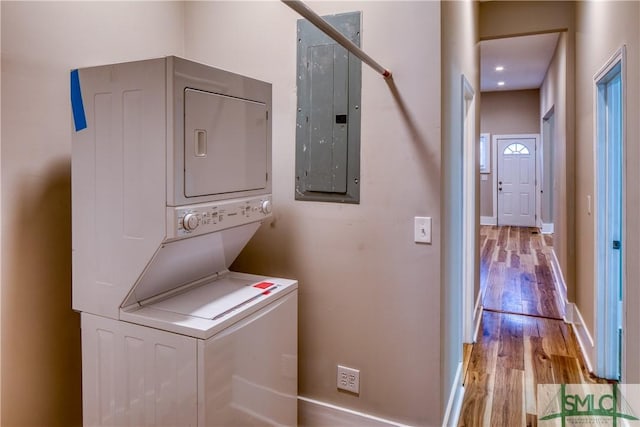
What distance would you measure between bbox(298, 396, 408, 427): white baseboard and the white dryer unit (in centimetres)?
53

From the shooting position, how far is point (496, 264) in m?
6.16

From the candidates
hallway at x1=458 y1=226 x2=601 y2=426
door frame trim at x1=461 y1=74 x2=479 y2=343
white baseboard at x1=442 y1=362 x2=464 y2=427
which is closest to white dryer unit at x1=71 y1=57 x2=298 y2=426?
white baseboard at x1=442 y1=362 x2=464 y2=427

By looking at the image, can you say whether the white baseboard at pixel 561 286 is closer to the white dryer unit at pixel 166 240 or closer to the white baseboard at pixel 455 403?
the white baseboard at pixel 455 403

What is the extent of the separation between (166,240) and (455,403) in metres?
1.81

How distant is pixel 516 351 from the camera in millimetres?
3328

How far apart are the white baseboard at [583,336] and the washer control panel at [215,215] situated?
8.27 feet

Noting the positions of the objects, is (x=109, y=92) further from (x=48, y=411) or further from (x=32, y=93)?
(x=48, y=411)

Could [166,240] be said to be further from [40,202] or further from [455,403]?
[455,403]

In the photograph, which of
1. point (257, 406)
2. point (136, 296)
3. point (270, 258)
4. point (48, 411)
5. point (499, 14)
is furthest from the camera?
point (499, 14)

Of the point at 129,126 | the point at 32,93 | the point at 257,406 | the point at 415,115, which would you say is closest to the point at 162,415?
the point at 257,406

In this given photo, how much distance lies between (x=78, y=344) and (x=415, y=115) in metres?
1.81

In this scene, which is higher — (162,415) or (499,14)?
(499,14)

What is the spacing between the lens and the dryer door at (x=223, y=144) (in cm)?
147

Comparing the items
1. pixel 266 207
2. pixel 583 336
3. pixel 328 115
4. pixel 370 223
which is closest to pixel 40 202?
pixel 266 207
